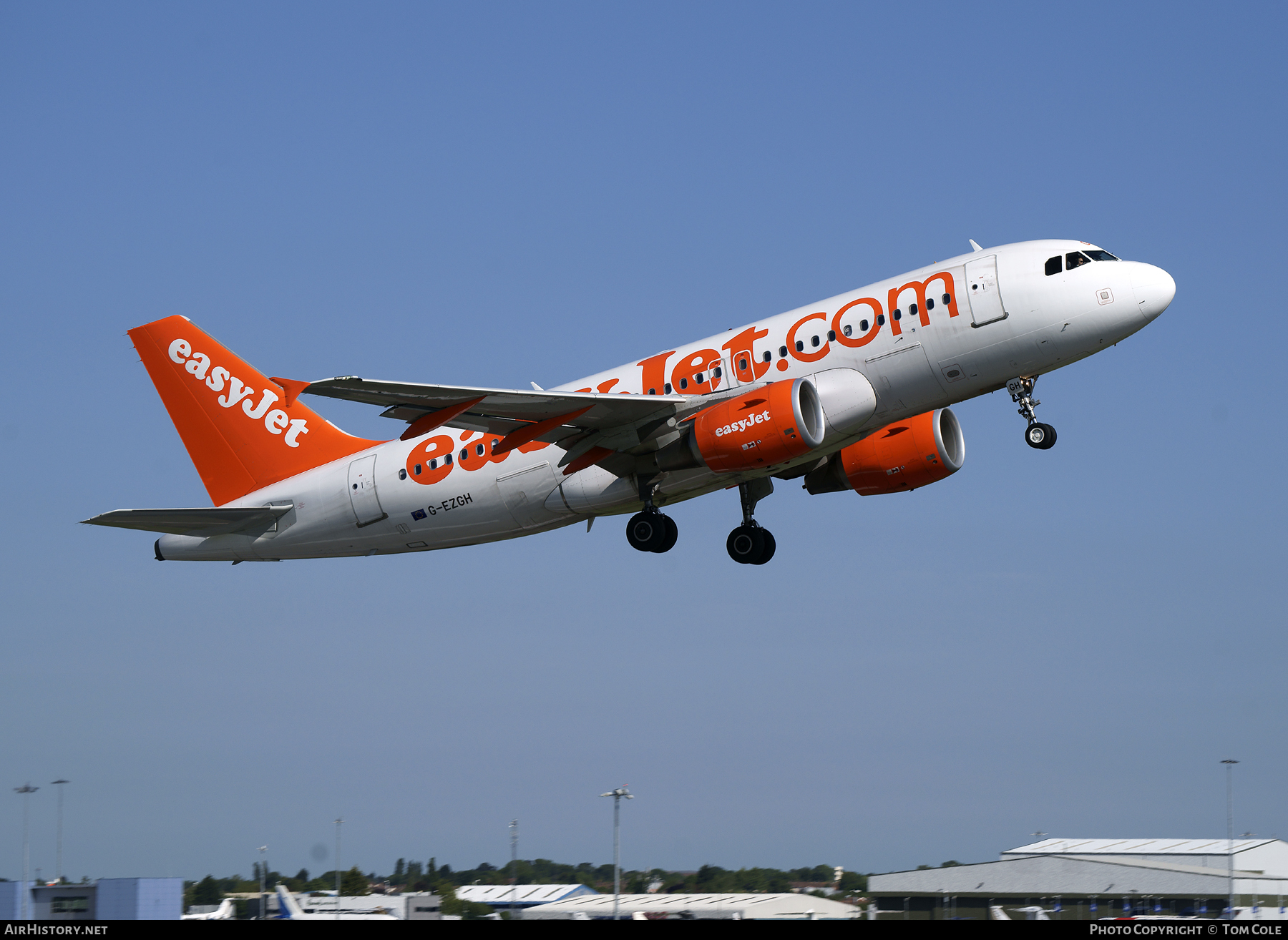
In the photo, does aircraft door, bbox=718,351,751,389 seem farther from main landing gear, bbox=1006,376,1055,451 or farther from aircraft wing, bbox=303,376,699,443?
main landing gear, bbox=1006,376,1055,451

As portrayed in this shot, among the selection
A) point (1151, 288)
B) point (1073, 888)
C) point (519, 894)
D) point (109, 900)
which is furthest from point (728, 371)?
point (1073, 888)

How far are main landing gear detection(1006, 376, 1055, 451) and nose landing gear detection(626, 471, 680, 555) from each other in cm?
903

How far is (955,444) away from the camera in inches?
1407

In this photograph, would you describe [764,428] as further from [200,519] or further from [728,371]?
[200,519]

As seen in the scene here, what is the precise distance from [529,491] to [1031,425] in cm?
1226

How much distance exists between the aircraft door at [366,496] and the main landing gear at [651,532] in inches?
263

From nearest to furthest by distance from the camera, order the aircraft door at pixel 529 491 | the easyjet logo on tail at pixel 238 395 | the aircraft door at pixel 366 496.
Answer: the aircraft door at pixel 529 491 < the aircraft door at pixel 366 496 < the easyjet logo on tail at pixel 238 395

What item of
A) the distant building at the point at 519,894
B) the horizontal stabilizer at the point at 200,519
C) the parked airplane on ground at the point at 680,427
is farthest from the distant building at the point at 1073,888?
the horizontal stabilizer at the point at 200,519

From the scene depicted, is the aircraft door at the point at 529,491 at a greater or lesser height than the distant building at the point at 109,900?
greater

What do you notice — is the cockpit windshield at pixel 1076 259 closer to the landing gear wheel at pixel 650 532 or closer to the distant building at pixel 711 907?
the landing gear wheel at pixel 650 532

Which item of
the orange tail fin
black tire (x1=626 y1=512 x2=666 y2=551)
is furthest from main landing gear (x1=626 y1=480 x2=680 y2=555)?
the orange tail fin

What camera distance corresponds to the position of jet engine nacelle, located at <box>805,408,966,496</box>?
3522 cm

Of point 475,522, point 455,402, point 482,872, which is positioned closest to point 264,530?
point 475,522

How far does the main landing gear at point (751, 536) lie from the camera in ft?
121
